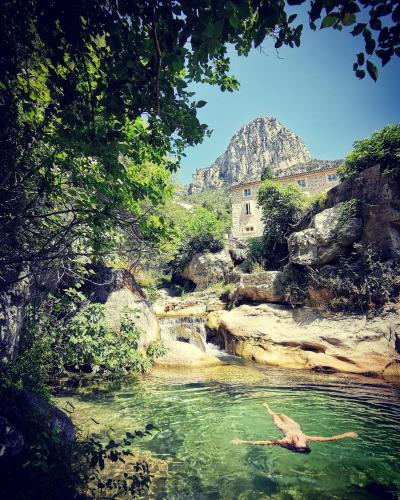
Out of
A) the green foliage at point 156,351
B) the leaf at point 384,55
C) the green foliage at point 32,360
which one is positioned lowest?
the green foliage at point 156,351

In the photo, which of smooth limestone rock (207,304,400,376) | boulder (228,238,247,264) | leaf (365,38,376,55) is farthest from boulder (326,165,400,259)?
boulder (228,238,247,264)

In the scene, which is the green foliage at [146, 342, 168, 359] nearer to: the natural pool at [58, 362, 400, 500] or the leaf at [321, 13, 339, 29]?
the natural pool at [58, 362, 400, 500]

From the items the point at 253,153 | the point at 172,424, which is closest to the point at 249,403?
the point at 172,424

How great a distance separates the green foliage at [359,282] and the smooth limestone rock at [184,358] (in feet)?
21.8

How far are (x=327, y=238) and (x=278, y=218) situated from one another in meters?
6.72

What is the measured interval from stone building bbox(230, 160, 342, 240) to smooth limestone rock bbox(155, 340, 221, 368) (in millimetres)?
30818

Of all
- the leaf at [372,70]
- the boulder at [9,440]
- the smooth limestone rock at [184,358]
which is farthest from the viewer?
the smooth limestone rock at [184,358]

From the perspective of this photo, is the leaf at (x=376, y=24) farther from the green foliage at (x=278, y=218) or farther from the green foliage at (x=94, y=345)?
the green foliage at (x=278, y=218)

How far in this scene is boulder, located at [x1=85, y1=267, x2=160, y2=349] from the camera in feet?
41.9

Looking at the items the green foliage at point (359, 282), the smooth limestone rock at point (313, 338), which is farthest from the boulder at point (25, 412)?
the green foliage at point (359, 282)


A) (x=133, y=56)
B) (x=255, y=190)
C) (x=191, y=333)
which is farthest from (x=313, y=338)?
(x=255, y=190)

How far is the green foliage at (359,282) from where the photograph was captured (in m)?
12.4

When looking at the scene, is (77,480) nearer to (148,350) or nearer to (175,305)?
(148,350)

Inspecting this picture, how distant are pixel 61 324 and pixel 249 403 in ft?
20.6
